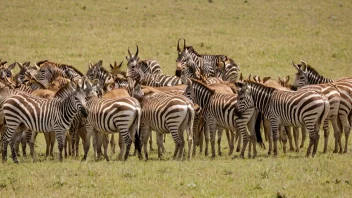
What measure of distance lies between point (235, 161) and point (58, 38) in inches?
1010

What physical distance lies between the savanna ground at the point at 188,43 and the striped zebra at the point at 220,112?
31.2 inches

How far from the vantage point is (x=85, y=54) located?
35656mm

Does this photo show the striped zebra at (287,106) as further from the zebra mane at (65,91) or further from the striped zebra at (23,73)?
the striped zebra at (23,73)

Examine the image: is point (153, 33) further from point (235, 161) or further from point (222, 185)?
point (222, 185)

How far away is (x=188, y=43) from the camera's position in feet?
124

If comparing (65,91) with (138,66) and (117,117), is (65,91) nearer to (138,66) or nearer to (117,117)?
(117,117)

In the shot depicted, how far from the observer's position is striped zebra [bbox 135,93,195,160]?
16.0 metres

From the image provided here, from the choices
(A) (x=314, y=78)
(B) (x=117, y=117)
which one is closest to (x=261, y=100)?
(B) (x=117, y=117)

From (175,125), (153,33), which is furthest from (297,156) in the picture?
(153,33)

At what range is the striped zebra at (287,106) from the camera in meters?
15.9

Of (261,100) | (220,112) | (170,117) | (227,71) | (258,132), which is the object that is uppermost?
(227,71)

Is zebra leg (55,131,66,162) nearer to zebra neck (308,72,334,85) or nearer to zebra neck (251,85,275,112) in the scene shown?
zebra neck (251,85,275,112)

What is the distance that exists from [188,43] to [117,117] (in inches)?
886

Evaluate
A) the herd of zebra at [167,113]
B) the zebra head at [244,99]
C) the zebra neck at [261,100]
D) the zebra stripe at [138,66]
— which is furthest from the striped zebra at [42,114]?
the zebra stripe at [138,66]
